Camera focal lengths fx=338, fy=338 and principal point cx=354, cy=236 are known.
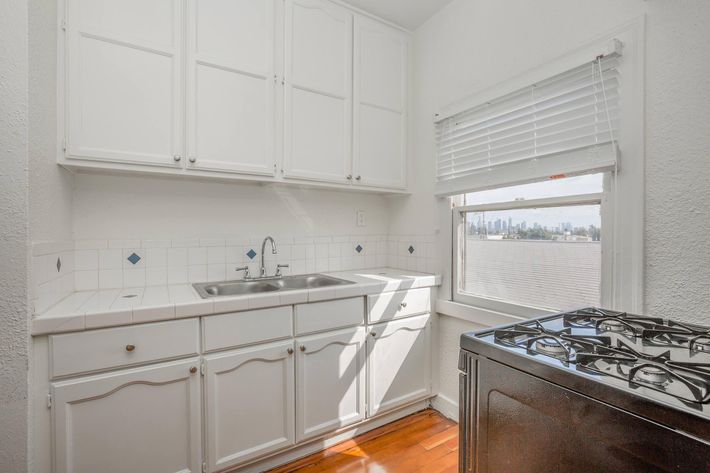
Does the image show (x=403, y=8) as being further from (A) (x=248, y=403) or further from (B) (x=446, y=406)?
(B) (x=446, y=406)

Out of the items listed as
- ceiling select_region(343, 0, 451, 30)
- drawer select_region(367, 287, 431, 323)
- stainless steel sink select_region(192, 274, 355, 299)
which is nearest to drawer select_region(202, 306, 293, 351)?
stainless steel sink select_region(192, 274, 355, 299)

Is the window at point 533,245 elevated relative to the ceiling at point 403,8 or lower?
lower

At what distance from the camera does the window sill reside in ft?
6.10

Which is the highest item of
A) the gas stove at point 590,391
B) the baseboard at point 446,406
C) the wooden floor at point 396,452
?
the gas stove at point 590,391

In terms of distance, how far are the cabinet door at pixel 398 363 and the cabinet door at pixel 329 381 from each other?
8 cm

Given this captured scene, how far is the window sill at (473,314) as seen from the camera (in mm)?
1859

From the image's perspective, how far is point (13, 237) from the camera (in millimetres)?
1163

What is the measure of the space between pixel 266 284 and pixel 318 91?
1246mm

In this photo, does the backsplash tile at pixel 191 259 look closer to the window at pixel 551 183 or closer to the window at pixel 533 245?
the window at pixel 533 245

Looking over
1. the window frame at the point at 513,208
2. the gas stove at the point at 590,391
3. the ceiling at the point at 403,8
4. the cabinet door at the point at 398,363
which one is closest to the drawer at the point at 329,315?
the cabinet door at the point at 398,363

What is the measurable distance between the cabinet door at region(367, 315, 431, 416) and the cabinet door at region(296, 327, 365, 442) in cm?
8

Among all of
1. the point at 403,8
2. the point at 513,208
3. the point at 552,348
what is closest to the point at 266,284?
the point at 513,208

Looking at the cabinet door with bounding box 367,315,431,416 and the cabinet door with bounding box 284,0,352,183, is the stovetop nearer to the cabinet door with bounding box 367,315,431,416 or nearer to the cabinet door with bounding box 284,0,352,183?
the cabinet door with bounding box 367,315,431,416

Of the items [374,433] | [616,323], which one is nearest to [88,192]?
[374,433]
